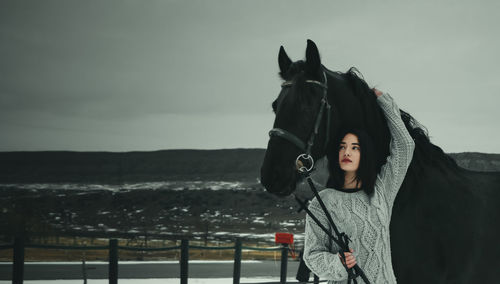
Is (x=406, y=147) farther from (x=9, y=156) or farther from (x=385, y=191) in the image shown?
(x=9, y=156)

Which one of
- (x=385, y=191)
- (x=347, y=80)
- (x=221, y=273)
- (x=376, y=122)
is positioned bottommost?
(x=221, y=273)

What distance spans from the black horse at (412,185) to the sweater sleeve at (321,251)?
0.84 feet

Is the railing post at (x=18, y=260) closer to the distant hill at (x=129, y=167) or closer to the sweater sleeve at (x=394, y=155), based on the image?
the sweater sleeve at (x=394, y=155)

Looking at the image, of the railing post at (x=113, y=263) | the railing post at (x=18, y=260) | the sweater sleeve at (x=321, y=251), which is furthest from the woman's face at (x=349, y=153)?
the railing post at (x=113, y=263)

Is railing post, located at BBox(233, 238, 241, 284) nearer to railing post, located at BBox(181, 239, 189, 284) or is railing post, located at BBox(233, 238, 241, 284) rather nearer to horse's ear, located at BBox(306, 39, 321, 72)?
railing post, located at BBox(181, 239, 189, 284)

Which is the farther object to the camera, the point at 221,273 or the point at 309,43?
the point at 221,273

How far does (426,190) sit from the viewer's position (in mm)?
3088

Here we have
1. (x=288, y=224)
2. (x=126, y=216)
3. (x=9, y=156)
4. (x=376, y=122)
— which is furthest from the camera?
(x=9, y=156)

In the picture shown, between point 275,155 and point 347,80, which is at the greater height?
point 347,80

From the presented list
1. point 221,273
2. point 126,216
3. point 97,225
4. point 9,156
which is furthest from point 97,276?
point 9,156

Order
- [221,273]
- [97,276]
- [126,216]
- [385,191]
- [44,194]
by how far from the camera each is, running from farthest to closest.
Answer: [44,194], [126,216], [221,273], [97,276], [385,191]

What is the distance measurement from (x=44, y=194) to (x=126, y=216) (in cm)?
2989

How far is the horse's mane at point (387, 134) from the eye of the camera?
3.15 metres

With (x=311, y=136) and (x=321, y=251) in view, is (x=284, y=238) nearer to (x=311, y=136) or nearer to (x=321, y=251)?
(x=321, y=251)
